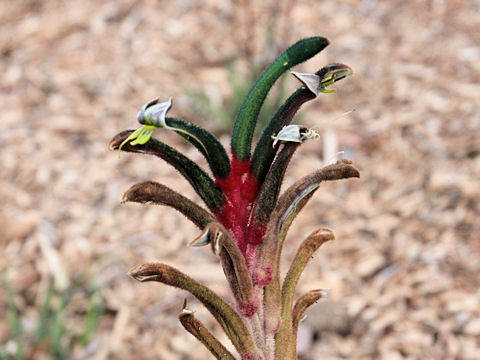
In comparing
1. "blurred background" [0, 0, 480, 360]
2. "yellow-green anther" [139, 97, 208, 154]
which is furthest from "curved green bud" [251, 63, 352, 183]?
"blurred background" [0, 0, 480, 360]

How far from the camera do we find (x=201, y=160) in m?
4.40

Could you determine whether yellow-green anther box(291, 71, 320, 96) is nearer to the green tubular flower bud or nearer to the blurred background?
the green tubular flower bud

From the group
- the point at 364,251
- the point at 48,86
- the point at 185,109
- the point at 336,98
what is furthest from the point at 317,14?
the point at 364,251

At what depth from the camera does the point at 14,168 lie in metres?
4.34

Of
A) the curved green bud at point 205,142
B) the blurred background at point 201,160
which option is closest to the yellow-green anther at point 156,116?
the curved green bud at point 205,142

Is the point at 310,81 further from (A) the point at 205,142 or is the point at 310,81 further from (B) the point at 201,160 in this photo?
(B) the point at 201,160

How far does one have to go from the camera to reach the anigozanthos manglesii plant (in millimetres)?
1246

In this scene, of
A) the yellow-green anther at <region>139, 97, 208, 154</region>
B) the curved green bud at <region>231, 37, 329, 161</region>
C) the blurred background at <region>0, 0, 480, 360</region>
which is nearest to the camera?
the yellow-green anther at <region>139, 97, 208, 154</region>

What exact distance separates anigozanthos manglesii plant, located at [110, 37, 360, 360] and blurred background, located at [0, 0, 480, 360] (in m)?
1.76

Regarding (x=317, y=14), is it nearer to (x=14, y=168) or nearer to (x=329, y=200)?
(x=329, y=200)

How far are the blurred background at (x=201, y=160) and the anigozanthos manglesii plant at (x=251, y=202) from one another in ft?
5.78

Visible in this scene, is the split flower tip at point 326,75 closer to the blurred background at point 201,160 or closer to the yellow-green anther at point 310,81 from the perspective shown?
Answer: the yellow-green anther at point 310,81

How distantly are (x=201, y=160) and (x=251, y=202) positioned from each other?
306 cm

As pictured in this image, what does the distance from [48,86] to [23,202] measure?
1.30 meters
